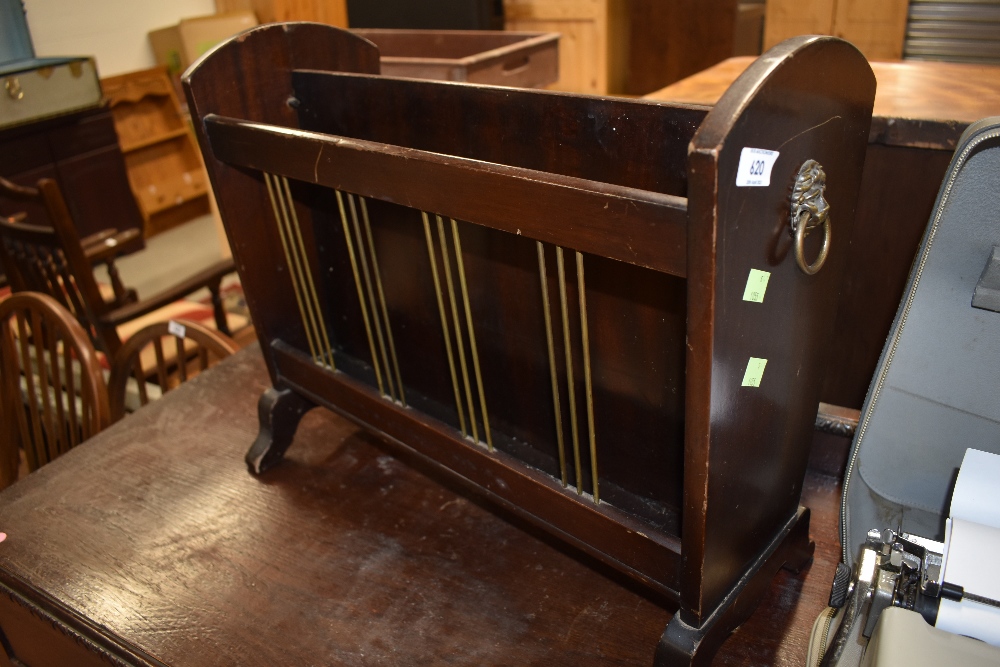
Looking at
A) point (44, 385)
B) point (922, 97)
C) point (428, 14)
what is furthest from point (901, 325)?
point (428, 14)

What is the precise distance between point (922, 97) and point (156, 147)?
4.27 metres

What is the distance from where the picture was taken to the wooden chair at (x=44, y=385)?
64.1 inches

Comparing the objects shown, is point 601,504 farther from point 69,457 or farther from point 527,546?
point 69,457

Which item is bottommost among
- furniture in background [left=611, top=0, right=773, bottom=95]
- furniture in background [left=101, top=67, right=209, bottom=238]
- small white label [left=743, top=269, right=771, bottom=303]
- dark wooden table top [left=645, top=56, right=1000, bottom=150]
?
furniture in background [left=101, top=67, right=209, bottom=238]

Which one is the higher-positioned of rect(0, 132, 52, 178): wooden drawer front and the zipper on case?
the zipper on case

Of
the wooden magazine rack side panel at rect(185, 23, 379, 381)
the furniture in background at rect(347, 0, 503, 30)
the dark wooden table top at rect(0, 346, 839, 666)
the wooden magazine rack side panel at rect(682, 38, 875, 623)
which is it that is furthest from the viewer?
the furniture in background at rect(347, 0, 503, 30)

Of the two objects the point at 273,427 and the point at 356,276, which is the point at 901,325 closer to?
the point at 356,276

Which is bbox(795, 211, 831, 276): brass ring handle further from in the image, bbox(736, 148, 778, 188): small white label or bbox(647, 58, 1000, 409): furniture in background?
bbox(647, 58, 1000, 409): furniture in background

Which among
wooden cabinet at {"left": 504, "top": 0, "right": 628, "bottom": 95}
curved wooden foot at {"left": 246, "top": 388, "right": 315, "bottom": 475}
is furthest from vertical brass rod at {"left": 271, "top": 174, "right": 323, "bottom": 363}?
wooden cabinet at {"left": 504, "top": 0, "right": 628, "bottom": 95}

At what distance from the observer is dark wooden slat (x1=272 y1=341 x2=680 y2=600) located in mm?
953

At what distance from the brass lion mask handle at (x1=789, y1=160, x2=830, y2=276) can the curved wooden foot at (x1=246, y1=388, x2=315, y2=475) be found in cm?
100

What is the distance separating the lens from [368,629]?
110 centimetres

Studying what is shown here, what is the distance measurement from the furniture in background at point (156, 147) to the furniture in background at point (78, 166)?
243 millimetres

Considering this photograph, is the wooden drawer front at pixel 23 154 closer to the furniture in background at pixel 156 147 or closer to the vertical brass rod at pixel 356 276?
the furniture in background at pixel 156 147
